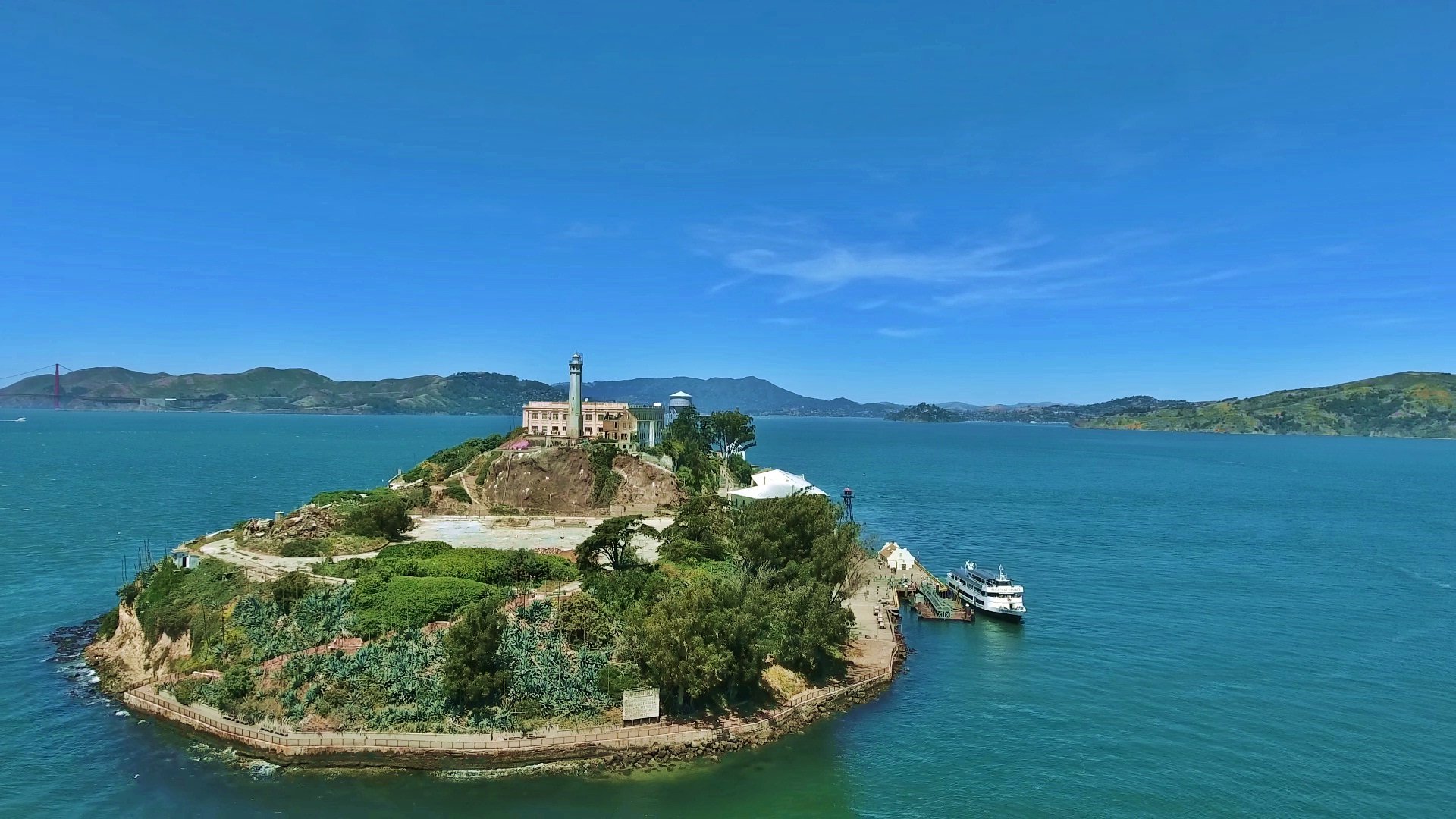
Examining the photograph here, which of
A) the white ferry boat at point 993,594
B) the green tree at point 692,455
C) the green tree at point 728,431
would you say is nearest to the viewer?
the white ferry boat at point 993,594

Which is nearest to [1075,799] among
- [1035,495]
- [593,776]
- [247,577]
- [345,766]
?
[593,776]

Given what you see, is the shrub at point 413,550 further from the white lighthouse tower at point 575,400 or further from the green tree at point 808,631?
the white lighthouse tower at point 575,400

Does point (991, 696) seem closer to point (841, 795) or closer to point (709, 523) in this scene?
point (841, 795)

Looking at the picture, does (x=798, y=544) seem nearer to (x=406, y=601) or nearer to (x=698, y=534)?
(x=698, y=534)

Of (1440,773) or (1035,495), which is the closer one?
(1440,773)

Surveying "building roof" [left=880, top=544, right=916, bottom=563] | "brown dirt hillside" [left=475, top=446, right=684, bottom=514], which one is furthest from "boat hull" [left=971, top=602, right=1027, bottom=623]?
"brown dirt hillside" [left=475, top=446, right=684, bottom=514]

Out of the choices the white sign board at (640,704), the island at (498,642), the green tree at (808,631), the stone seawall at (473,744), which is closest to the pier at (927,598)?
the island at (498,642)
